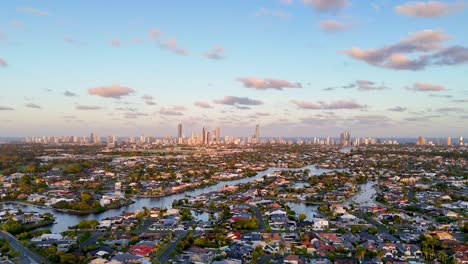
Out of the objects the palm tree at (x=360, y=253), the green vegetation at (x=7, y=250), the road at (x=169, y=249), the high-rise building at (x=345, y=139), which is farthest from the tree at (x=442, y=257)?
the high-rise building at (x=345, y=139)

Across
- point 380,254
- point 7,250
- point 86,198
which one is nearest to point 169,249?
point 7,250

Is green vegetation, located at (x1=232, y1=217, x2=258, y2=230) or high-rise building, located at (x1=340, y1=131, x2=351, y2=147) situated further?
high-rise building, located at (x1=340, y1=131, x2=351, y2=147)

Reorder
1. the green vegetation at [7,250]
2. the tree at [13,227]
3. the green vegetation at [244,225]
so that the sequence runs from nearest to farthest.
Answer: the green vegetation at [7,250] < the tree at [13,227] < the green vegetation at [244,225]

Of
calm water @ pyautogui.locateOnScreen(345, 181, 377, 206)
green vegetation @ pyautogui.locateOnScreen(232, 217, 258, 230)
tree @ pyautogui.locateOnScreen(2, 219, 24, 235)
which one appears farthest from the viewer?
calm water @ pyautogui.locateOnScreen(345, 181, 377, 206)

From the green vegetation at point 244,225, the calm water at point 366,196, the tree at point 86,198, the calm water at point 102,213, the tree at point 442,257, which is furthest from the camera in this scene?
the calm water at point 366,196

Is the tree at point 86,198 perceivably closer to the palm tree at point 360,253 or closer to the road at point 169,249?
the road at point 169,249

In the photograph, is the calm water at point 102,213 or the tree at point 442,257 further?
the calm water at point 102,213

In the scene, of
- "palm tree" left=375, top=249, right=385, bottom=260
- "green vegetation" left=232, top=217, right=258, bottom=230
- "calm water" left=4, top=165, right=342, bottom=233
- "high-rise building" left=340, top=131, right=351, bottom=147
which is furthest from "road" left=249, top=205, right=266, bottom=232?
"high-rise building" left=340, top=131, right=351, bottom=147

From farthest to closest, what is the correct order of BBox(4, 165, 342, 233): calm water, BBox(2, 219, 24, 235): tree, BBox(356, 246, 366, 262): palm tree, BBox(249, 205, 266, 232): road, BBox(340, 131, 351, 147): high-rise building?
BBox(340, 131, 351, 147): high-rise building
BBox(4, 165, 342, 233): calm water
BBox(249, 205, 266, 232): road
BBox(2, 219, 24, 235): tree
BBox(356, 246, 366, 262): palm tree

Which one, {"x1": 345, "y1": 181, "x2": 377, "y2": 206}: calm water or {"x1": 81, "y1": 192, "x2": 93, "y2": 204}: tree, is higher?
{"x1": 81, "y1": 192, "x2": 93, "y2": 204}: tree

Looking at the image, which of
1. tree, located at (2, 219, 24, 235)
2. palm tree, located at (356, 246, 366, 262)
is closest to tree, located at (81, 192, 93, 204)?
tree, located at (2, 219, 24, 235)


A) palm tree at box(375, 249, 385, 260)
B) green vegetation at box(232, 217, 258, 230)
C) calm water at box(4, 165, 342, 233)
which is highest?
green vegetation at box(232, 217, 258, 230)

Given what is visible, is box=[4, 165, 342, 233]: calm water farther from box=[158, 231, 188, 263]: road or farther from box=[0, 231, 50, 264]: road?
box=[158, 231, 188, 263]: road
